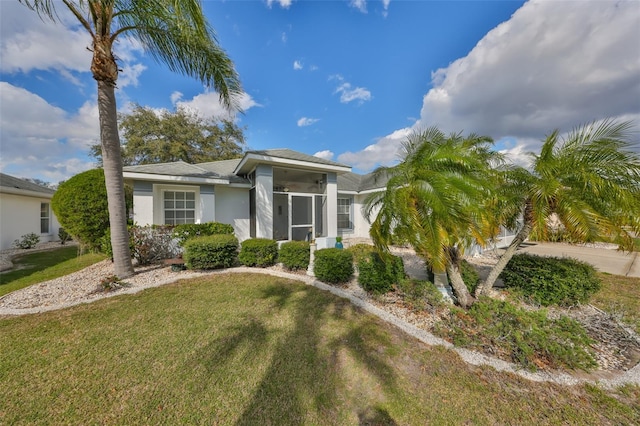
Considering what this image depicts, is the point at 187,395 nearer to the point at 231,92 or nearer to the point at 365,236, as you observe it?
the point at 231,92

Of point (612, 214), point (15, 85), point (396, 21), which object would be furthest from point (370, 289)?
point (15, 85)

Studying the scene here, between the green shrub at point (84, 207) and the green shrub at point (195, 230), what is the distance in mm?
2650

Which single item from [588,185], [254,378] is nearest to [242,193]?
[254,378]

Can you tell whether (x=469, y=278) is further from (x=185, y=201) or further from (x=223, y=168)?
(x=223, y=168)

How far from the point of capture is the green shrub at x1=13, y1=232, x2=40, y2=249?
40.3 ft

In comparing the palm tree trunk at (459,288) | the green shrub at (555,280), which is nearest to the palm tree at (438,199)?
the palm tree trunk at (459,288)

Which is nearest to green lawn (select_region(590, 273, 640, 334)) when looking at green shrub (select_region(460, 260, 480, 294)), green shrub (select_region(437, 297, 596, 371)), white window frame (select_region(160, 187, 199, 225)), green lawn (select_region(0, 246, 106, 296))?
green shrub (select_region(437, 297, 596, 371))

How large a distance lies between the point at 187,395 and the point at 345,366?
2104 millimetres

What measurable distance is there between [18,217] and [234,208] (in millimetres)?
13049

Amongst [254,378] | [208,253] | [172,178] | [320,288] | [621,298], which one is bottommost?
[621,298]

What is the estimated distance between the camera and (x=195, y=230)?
916 centimetres

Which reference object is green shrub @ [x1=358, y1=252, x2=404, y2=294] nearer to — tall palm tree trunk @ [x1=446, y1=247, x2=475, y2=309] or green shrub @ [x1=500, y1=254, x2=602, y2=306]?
tall palm tree trunk @ [x1=446, y1=247, x2=475, y2=309]

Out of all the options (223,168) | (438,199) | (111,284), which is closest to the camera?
(438,199)

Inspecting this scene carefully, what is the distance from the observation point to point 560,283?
518 cm
